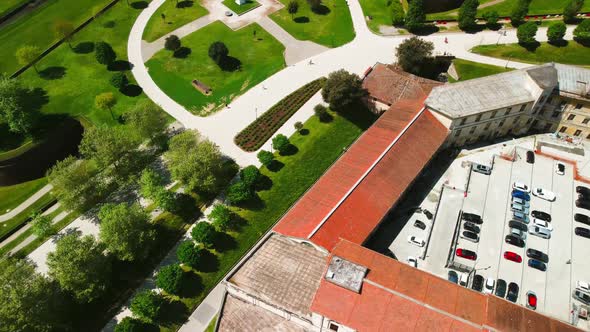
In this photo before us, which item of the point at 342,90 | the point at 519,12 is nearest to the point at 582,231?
the point at 342,90

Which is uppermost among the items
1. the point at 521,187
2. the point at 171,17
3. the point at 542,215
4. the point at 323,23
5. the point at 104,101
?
the point at 323,23

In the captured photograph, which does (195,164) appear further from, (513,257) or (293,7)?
(293,7)

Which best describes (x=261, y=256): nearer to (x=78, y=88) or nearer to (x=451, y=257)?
(x=451, y=257)

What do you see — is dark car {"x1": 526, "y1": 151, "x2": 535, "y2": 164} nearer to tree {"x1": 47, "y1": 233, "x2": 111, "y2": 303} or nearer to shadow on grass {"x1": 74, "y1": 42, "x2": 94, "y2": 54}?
tree {"x1": 47, "y1": 233, "x2": 111, "y2": 303}

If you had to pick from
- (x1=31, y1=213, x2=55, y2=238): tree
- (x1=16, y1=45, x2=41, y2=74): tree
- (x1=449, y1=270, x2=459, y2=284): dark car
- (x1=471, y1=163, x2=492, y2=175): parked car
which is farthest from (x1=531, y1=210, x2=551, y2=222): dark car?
(x1=16, y1=45, x2=41, y2=74): tree


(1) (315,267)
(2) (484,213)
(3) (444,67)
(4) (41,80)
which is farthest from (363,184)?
(4) (41,80)
